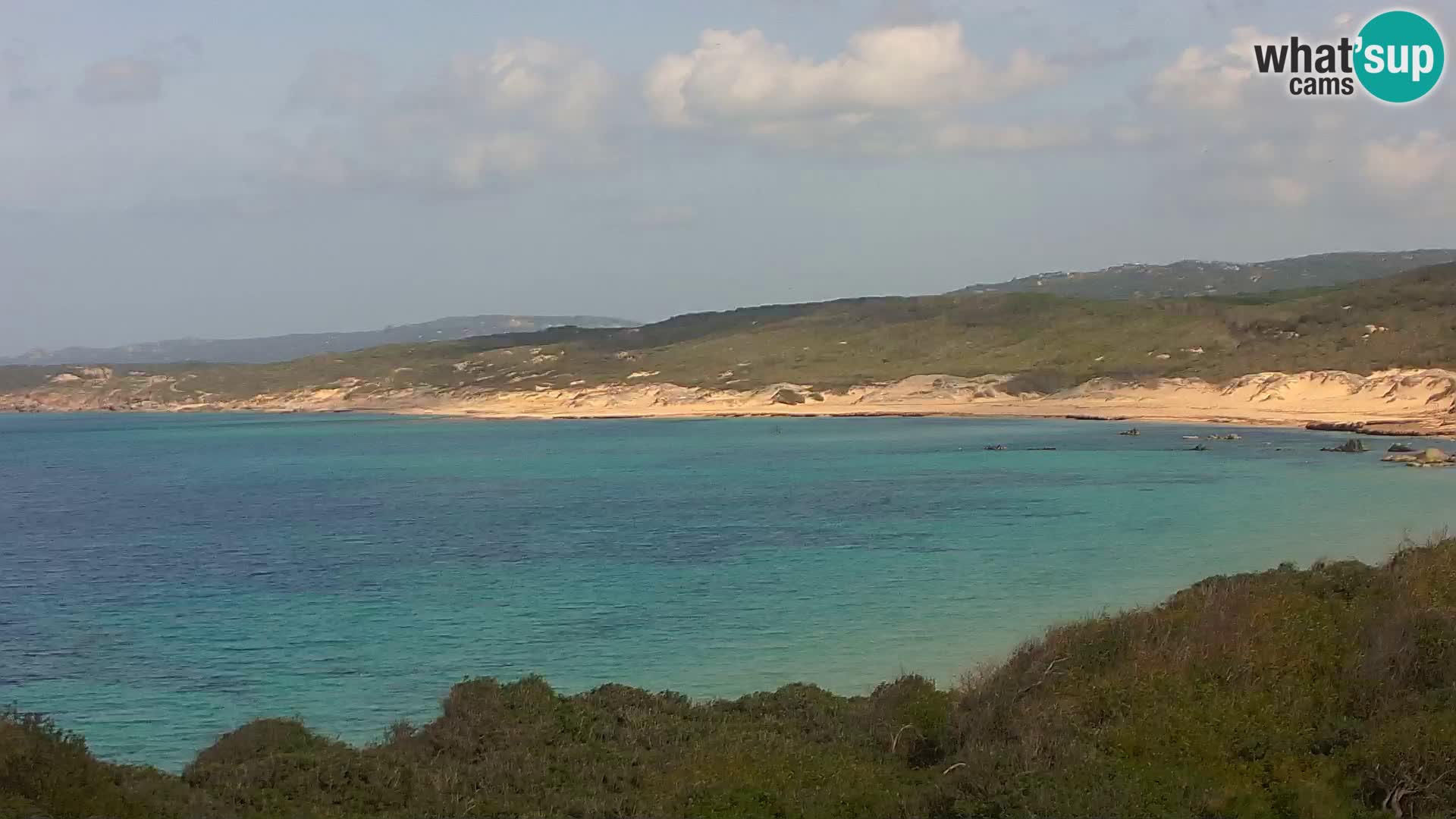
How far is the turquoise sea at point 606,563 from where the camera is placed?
2130 cm

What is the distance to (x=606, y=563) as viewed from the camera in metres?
35.3

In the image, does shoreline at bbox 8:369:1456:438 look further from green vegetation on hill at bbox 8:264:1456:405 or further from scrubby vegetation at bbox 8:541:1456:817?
scrubby vegetation at bbox 8:541:1456:817

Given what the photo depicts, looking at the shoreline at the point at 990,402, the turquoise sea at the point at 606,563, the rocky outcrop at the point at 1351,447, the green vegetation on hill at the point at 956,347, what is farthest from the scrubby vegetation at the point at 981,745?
the green vegetation on hill at the point at 956,347

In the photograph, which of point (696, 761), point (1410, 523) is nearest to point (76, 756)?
point (696, 761)

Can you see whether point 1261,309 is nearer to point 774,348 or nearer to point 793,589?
point 774,348

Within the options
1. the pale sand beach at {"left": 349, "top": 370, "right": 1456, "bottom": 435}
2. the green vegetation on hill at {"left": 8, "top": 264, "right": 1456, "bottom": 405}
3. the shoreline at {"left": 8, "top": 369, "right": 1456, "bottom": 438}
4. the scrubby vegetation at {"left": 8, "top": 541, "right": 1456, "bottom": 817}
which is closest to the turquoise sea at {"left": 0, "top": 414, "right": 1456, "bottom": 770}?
the scrubby vegetation at {"left": 8, "top": 541, "right": 1456, "bottom": 817}

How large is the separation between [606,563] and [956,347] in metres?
108

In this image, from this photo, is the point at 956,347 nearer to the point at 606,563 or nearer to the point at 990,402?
the point at 990,402

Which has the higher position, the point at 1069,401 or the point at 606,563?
the point at 1069,401

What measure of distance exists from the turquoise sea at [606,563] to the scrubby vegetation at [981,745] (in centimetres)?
537

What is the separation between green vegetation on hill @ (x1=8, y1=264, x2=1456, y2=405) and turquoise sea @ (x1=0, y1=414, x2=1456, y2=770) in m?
28.5

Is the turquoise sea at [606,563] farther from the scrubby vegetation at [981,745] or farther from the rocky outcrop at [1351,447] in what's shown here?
the scrubby vegetation at [981,745]

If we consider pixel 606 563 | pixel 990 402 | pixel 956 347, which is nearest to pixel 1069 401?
pixel 990 402

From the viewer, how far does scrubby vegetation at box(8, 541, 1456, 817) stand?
10.0 metres
